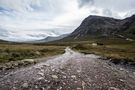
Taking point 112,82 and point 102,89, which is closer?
point 102,89

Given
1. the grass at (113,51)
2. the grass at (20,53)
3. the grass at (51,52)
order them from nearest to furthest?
the grass at (20,53) → the grass at (51,52) → the grass at (113,51)

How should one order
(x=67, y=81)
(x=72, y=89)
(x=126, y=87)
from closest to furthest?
(x=72, y=89)
(x=126, y=87)
(x=67, y=81)

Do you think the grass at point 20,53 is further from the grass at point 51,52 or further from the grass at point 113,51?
the grass at point 113,51

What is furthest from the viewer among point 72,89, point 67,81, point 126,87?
point 67,81

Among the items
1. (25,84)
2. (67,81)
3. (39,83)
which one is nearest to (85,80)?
(67,81)

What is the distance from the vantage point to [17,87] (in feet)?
54.0

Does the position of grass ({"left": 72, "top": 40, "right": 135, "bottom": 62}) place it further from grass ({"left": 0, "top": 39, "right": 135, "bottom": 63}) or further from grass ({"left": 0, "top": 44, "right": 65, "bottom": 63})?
grass ({"left": 0, "top": 44, "right": 65, "bottom": 63})

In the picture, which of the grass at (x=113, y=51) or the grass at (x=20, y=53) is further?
the grass at (x=113, y=51)

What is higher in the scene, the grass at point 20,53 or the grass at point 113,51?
the grass at point 20,53

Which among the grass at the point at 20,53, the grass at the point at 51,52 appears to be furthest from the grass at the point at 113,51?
the grass at the point at 20,53

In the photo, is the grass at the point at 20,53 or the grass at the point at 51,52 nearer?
the grass at the point at 20,53

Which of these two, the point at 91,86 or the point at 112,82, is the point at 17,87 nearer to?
the point at 91,86

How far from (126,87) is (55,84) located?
21.6ft

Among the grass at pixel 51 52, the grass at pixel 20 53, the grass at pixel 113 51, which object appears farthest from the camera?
the grass at pixel 113 51
